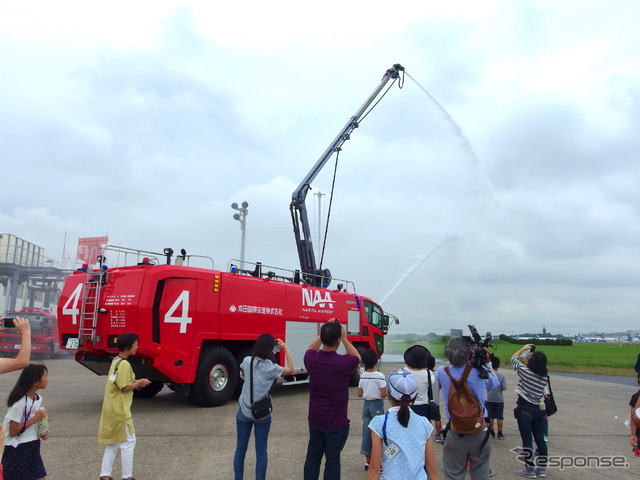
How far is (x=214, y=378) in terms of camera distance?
10078 millimetres

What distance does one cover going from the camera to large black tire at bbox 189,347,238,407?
971 cm

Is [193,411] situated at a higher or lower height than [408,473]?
lower

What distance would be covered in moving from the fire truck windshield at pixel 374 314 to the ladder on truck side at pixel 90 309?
848cm

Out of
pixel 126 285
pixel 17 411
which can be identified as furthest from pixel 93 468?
pixel 126 285

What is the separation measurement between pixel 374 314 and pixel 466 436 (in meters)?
11.5

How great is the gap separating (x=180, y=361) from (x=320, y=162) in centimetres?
993

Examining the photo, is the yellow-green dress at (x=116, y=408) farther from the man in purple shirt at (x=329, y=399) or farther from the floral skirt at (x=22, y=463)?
the man in purple shirt at (x=329, y=399)

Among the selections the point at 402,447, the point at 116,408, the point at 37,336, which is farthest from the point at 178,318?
the point at 37,336

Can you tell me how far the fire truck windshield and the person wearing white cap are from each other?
12.1 meters

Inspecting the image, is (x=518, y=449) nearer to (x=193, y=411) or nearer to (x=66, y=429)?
(x=193, y=411)

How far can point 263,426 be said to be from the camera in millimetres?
4809

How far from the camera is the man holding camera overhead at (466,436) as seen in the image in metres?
4.24

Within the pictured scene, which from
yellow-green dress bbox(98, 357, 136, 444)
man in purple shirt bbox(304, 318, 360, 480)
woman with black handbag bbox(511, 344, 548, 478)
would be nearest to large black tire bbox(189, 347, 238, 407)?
yellow-green dress bbox(98, 357, 136, 444)

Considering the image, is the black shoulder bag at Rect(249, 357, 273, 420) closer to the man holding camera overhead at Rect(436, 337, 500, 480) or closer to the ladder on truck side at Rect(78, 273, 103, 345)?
the man holding camera overhead at Rect(436, 337, 500, 480)
